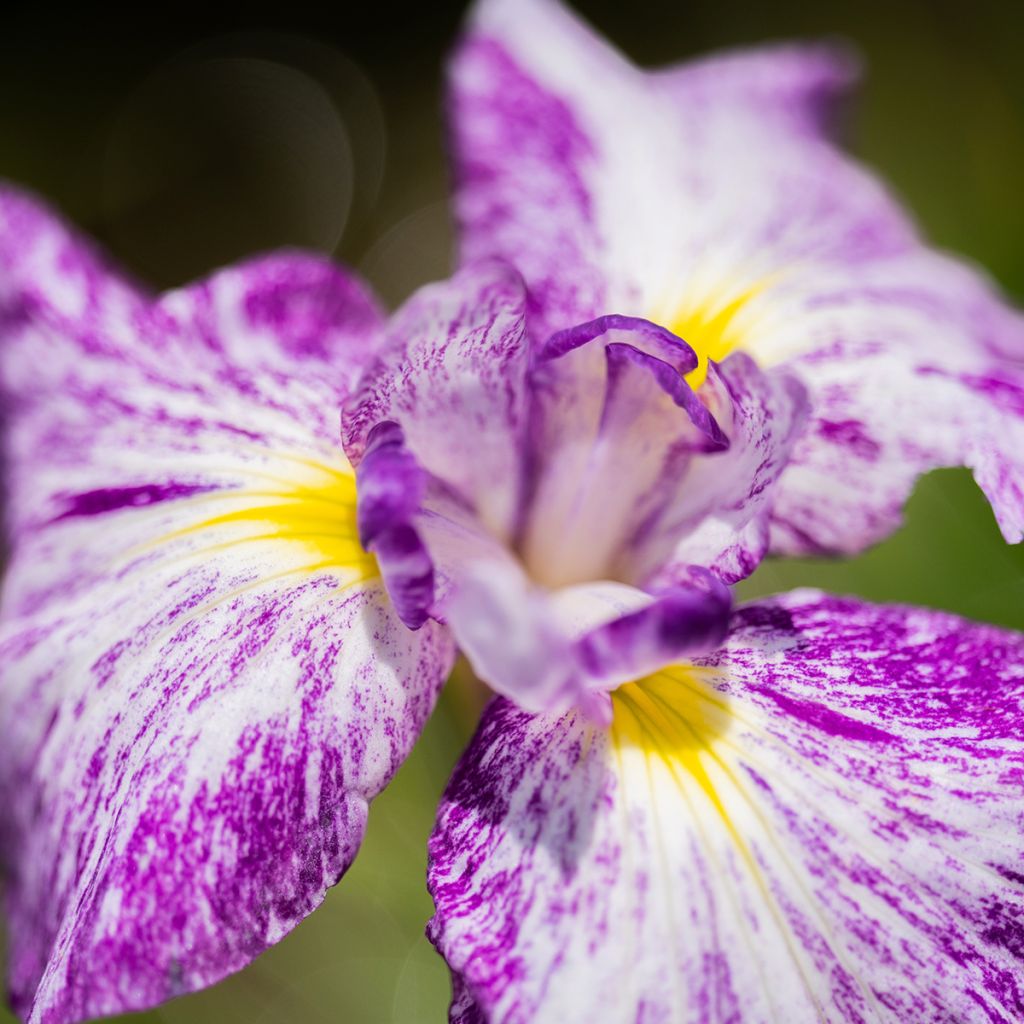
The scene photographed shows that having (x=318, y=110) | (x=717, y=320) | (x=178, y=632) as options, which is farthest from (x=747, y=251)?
(x=318, y=110)

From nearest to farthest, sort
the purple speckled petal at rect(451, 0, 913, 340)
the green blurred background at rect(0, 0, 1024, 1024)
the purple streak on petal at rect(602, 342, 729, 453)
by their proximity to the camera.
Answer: the purple streak on petal at rect(602, 342, 729, 453)
the purple speckled petal at rect(451, 0, 913, 340)
the green blurred background at rect(0, 0, 1024, 1024)

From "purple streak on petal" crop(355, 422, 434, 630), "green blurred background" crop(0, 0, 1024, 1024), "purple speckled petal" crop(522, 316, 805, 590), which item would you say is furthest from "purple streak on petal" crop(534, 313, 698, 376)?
"green blurred background" crop(0, 0, 1024, 1024)

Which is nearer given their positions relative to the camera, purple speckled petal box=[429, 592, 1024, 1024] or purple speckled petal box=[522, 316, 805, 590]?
purple speckled petal box=[429, 592, 1024, 1024]

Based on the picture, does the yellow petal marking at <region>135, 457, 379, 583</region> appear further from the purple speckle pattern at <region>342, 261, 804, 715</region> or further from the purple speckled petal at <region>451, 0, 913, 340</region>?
the purple speckled petal at <region>451, 0, 913, 340</region>

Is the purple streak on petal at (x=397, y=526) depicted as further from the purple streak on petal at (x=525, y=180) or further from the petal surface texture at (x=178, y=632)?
the purple streak on petal at (x=525, y=180)

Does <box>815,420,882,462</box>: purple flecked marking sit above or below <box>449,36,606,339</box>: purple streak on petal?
below
